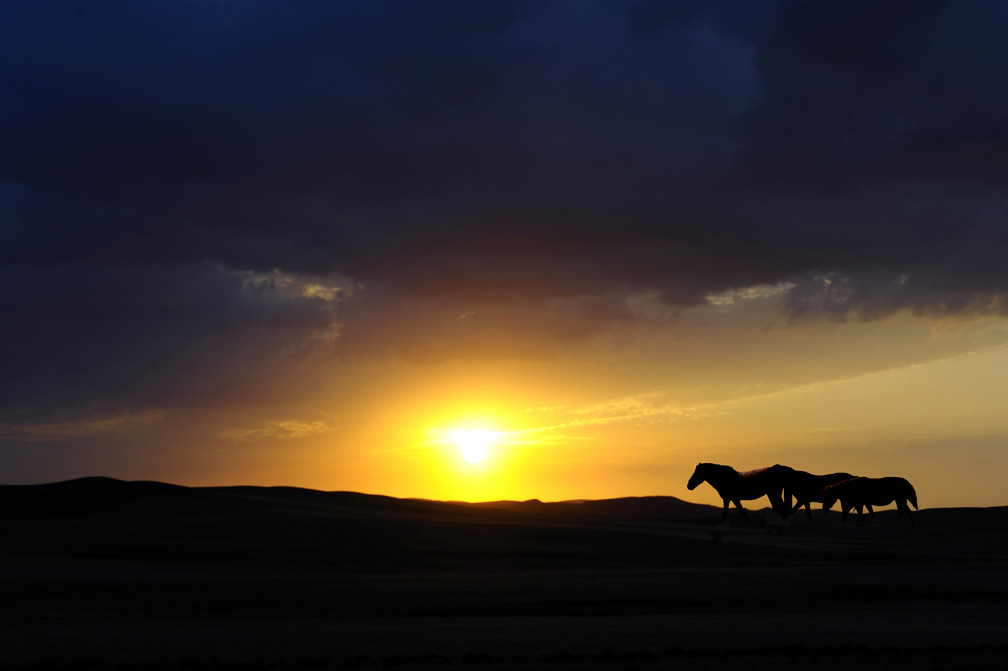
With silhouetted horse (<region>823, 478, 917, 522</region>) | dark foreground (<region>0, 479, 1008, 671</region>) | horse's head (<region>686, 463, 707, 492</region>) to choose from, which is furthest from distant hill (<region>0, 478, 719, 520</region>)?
silhouetted horse (<region>823, 478, 917, 522</region>)

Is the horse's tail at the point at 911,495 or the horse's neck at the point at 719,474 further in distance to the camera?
the horse's tail at the point at 911,495

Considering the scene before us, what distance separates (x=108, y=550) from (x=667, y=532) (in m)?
19.6

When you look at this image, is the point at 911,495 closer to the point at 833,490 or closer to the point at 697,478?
the point at 833,490

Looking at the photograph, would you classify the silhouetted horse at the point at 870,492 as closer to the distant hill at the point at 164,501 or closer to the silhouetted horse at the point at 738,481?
the silhouetted horse at the point at 738,481

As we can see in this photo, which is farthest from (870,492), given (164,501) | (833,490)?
(164,501)

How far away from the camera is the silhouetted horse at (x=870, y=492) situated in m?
36.3

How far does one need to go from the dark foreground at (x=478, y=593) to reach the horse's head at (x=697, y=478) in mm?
1834

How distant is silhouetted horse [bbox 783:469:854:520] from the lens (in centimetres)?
3609

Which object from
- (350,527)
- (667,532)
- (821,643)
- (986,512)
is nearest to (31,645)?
(821,643)

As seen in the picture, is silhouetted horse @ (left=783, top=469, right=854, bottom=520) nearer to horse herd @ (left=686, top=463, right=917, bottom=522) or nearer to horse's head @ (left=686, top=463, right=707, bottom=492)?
horse herd @ (left=686, top=463, right=917, bottom=522)

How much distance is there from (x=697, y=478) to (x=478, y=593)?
51.2ft

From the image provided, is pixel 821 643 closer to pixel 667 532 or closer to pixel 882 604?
pixel 882 604

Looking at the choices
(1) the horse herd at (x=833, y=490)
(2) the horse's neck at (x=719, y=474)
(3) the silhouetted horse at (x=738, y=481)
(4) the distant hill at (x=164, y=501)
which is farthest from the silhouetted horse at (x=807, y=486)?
(4) the distant hill at (x=164, y=501)

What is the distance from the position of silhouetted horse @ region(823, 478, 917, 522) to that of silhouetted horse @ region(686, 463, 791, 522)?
3.75 m
